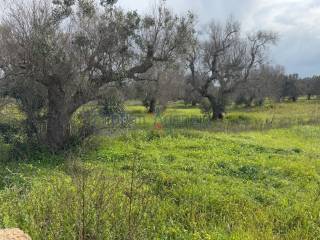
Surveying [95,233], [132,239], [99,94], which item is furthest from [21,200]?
[99,94]

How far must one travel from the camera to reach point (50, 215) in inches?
313

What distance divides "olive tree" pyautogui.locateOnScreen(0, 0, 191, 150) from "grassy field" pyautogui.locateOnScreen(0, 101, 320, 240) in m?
1.95

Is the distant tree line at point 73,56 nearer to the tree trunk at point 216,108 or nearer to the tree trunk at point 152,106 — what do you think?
the tree trunk at point 216,108

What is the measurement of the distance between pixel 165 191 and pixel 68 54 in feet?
27.9

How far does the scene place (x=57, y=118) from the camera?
18.1 meters

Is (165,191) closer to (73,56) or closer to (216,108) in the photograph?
(73,56)

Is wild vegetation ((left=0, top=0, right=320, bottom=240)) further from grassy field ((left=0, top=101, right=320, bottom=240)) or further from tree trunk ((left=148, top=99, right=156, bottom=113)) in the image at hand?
tree trunk ((left=148, top=99, right=156, bottom=113))

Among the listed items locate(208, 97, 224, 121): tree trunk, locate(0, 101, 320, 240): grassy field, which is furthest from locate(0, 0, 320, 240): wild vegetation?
locate(208, 97, 224, 121): tree trunk

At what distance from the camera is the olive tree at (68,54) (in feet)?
56.2

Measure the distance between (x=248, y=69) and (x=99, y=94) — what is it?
27214 millimetres

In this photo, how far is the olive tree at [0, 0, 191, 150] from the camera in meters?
17.1

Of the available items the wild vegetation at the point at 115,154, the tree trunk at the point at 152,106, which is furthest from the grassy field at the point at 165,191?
the tree trunk at the point at 152,106

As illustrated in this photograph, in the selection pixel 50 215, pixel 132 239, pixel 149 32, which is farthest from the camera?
pixel 149 32

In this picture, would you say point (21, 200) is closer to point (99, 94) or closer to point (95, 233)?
point (95, 233)
